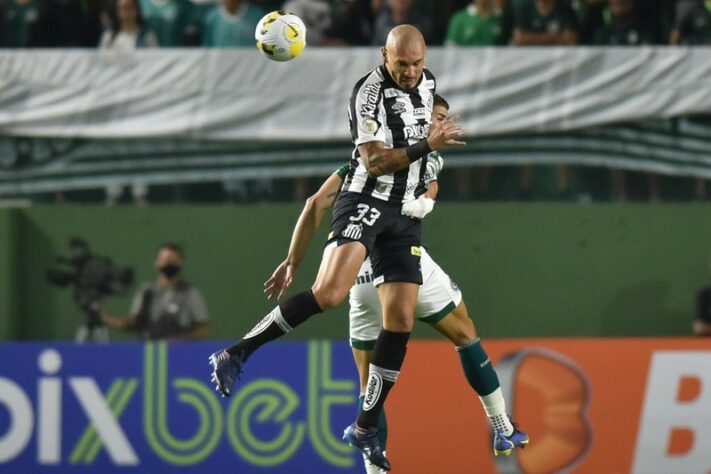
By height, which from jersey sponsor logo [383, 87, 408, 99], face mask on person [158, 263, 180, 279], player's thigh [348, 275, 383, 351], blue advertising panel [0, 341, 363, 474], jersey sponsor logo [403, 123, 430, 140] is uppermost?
jersey sponsor logo [383, 87, 408, 99]

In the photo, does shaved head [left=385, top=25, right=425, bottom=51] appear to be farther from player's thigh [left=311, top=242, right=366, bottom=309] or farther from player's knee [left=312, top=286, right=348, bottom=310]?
player's knee [left=312, top=286, right=348, bottom=310]

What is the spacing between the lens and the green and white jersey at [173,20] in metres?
13.1

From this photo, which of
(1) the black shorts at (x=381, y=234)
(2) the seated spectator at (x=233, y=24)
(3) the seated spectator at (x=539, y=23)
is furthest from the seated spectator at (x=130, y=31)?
(1) the black shorts at (x=381, y=234)

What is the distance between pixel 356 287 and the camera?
9812 millimetres

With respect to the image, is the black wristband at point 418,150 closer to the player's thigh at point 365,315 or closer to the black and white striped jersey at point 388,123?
the black and white striped jersey at point 388,123

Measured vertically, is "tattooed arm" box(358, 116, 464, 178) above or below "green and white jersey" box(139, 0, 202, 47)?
below

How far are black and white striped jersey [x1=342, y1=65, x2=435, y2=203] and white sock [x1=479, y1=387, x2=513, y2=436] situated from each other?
1245 mm

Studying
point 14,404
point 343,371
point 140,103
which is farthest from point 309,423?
point 140,103

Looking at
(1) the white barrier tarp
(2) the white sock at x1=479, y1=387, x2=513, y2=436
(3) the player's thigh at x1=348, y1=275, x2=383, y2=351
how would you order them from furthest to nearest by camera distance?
(1) the white barrier tarp, (3) the player's thigh at x1=348, y1=275, x2=383, y2=351, (2) the white sock at x1=479, y1=387, x2=513, y2=436

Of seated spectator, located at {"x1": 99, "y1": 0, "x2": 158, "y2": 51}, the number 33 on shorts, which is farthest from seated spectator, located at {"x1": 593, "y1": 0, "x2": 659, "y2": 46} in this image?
the number 33 on shorts

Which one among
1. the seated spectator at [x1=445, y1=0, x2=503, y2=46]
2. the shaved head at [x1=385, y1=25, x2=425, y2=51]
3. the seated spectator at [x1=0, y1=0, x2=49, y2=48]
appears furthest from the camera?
the seated spectator at [x1=0, y1=0, x2=49, y2=48]

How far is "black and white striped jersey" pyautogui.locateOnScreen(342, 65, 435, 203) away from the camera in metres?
9.16

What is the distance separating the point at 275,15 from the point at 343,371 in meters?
3.10

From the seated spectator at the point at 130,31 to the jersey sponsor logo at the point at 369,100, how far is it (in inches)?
168
